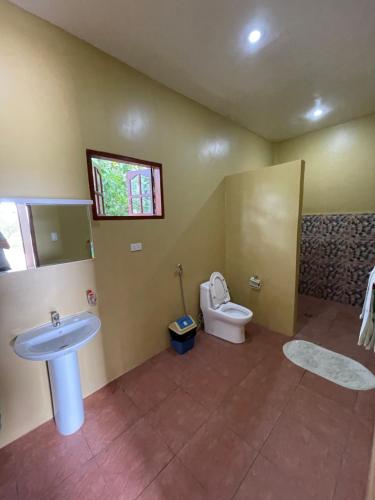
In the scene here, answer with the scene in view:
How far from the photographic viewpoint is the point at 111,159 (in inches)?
73.7

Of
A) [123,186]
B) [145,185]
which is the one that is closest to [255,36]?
[145,185]

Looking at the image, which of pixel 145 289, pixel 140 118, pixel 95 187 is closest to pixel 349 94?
pixel 140 118

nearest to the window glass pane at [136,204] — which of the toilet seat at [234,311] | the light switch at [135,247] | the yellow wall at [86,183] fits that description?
the yellow wall at [86,183]

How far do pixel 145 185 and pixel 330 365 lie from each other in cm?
280

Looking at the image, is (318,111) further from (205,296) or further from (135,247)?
(135,247)

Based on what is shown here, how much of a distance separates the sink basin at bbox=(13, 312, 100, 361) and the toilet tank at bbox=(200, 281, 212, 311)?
→ 1.40 meters

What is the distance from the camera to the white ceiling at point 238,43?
4.56ft

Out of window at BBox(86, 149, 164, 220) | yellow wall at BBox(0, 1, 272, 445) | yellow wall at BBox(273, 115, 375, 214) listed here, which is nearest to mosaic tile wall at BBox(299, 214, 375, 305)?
yellow wall at BBox(273, 115, 375, 214)

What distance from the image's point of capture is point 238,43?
5.53 feet

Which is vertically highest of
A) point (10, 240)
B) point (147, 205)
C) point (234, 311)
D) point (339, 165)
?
point (339, 165)

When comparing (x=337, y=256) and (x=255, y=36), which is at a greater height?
(x=255, y=36)

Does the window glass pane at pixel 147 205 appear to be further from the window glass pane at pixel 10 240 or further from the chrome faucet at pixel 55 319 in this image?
the chrome faucet at pixel 55 319

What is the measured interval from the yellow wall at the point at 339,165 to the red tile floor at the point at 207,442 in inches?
94.5

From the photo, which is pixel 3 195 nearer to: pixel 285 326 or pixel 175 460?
pixel 175 460
